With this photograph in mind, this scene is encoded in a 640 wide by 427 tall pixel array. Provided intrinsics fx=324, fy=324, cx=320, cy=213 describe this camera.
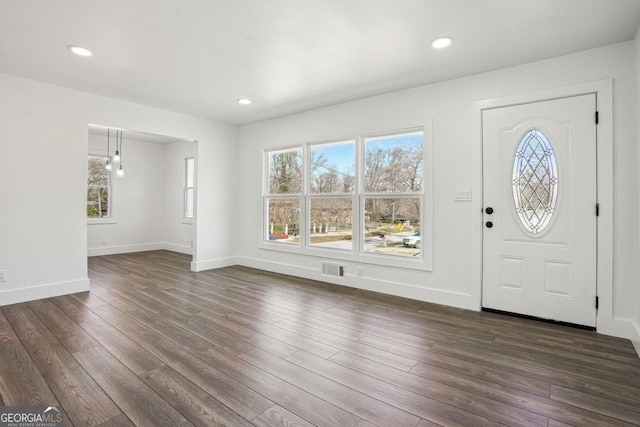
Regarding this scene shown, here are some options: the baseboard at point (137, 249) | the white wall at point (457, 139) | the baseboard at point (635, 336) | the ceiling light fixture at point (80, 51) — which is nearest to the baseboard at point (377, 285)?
the white wall at point (457, 139)

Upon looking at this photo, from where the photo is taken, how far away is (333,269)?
15.6ft

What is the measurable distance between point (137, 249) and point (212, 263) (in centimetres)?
321

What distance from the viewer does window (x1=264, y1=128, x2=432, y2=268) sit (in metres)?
4.13

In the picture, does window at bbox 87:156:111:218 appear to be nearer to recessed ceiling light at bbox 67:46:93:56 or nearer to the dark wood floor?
the dark wood floor

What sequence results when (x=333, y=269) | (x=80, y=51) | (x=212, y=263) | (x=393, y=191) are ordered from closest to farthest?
(x=80, y=51)
(x=393, y=191)
(x=333, y=269)
(x=212, y=263)

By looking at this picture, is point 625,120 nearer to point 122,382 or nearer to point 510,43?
point 510,43

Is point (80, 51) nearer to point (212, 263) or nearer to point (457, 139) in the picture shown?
point (212, 263)

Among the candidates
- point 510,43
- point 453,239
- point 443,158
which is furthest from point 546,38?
point 453,239

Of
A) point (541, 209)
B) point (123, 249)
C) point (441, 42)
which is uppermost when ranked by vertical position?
point (441, 42)

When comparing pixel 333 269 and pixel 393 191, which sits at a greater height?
pixel 393 191

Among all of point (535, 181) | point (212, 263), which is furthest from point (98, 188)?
point (535, 181)

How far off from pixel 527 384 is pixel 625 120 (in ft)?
8.14

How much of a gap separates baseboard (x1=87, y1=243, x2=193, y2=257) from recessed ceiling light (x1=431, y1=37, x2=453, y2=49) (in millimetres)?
6619

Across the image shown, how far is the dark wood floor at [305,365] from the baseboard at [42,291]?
23 cm
